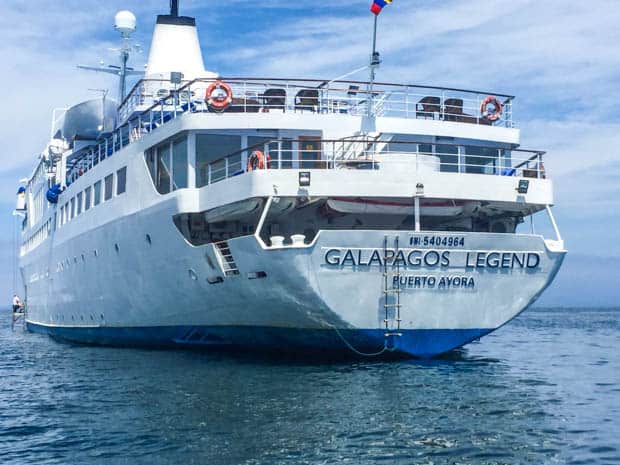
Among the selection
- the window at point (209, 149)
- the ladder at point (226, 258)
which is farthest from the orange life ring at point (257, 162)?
the window at point (209, 149)

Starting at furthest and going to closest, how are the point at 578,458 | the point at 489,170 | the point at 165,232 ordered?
1. the point at 489,170
2. the point at 165,232
3. the point at 578,458

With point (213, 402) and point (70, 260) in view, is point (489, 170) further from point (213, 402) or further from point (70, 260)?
point (70, 260)

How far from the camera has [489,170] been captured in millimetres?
23281

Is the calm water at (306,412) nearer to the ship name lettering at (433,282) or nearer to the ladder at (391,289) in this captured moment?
the ladder at (391,289)

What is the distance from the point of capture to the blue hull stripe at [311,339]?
18703 mm

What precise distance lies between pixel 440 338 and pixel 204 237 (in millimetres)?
6794

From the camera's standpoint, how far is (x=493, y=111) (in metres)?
22.8

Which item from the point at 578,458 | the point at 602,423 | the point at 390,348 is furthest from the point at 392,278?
the point at 578,458

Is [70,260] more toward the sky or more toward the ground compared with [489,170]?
more toward the ground

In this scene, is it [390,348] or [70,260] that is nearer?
[390,348]

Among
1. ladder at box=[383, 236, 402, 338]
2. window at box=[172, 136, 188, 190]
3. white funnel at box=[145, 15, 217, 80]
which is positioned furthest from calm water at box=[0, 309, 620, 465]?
white funnel at box=[145, 15, 217, 80]

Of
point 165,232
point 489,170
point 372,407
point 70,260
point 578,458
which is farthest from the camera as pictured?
point 70,260

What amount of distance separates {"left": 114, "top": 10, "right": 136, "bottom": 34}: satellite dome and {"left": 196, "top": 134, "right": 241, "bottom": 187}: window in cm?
1849

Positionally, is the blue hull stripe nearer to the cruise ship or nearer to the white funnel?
the cruise ship
